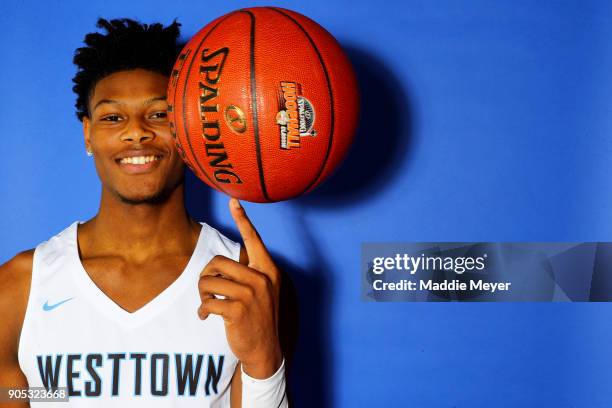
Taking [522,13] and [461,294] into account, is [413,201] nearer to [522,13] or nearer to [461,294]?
[461,294]

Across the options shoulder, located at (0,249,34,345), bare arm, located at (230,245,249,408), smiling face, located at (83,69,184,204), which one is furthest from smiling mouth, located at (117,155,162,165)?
bare arm, located at (230,245,249,408)

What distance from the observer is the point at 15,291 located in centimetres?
123

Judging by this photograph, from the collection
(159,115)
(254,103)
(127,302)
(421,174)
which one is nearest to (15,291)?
(127,302)

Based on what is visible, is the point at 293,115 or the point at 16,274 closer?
the point at 293,115

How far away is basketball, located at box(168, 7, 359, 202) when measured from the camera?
0.94m

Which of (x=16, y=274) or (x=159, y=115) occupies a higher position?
(x=159, y=115)

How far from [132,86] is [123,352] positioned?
54cm

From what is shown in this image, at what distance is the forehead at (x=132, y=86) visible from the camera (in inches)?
46.4

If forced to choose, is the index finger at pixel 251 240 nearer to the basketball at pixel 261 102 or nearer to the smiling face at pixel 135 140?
the basketball at pixel 261 102

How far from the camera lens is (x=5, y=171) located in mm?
1568

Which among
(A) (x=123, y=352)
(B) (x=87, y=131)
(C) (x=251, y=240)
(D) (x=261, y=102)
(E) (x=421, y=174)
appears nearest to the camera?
(D) (x=261, y=102)

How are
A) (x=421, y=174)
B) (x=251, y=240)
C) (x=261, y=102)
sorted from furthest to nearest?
(x=421, y=174), (x=251, y=240), (x=261, y=102)

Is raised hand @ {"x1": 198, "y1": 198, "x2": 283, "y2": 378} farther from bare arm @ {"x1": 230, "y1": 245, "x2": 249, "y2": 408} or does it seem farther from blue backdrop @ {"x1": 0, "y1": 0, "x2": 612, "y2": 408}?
blue backdrop @ {"x1": 0, "y1": 0, "x2": 612, "y2": 408}

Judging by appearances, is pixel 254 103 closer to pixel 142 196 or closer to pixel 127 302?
pixel 142 196
